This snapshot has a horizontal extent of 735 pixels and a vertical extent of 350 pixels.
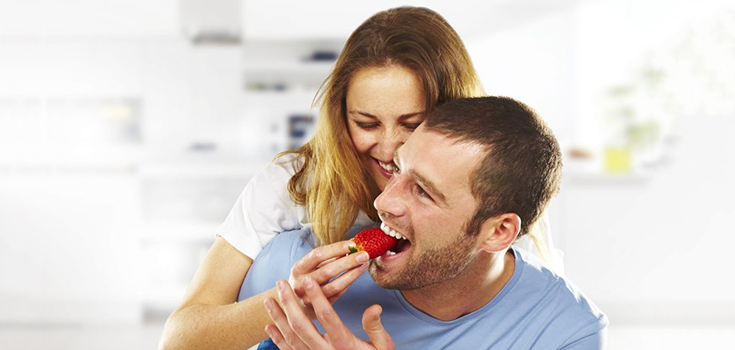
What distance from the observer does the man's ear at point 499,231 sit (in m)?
1.46

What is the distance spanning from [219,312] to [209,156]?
4.03 metres

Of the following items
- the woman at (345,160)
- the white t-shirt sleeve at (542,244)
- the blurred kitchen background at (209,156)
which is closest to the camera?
the woman at (345,160)

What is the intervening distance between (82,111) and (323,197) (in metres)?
4.73

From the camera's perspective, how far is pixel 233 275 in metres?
1.73

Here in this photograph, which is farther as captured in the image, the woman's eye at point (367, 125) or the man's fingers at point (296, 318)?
the woman's eye at point (367, 125)

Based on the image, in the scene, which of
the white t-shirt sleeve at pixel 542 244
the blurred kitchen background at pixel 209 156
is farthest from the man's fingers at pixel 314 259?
the blurred kitchen background at pixel 209 156

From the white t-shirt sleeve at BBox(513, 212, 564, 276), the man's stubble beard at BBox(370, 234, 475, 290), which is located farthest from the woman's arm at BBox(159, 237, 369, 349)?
the white t-shirt sleeve at BBox(513, 212, 564, 276)

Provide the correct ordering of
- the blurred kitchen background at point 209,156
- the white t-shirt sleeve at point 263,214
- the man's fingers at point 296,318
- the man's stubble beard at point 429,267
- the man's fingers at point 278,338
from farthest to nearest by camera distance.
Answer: the blurred kitchen background at point 209,156 < the white t-shirt sleeve at point 263,214 < the man's stubble beard at point 429,267 < the man's fingers at point 278,338 < the man's fingers at point 296,318

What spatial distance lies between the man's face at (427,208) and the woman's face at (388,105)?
18 cm

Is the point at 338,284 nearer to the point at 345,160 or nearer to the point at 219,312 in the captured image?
the point at 219,312

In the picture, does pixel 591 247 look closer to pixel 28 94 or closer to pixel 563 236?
pixel 563 236

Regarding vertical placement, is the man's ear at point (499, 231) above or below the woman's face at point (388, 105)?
below

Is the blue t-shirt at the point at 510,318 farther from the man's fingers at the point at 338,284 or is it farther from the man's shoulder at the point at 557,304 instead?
the man's fingers at the point at 338,284

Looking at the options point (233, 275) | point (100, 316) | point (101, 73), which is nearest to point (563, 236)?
point (100, 316)
